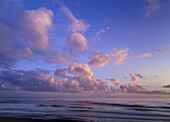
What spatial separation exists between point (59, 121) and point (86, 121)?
4.26 metres

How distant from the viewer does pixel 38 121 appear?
1989 centimetres

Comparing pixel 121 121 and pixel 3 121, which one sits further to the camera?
pixel 121 121

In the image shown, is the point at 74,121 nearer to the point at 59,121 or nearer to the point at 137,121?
the point at 59,121

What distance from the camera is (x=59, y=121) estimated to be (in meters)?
19.9

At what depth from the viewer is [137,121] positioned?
69.6 ft

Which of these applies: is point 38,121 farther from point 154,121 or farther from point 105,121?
point 154,121

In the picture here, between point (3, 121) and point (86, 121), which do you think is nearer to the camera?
point (3, 121)

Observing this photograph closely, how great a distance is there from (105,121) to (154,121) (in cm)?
863

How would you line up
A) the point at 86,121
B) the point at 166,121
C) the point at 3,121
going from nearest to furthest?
the point at 3,121 < the point at 86,121 < the point at 166,121

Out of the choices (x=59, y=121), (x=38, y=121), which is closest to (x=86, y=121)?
(x=59, y=121)

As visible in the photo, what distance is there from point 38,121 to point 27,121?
1.60 meters

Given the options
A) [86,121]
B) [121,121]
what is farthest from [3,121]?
[121,121]

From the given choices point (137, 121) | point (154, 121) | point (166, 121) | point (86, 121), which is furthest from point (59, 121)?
point (166, 121)

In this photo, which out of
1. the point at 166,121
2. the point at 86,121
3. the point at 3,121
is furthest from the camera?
the point at 166,121
